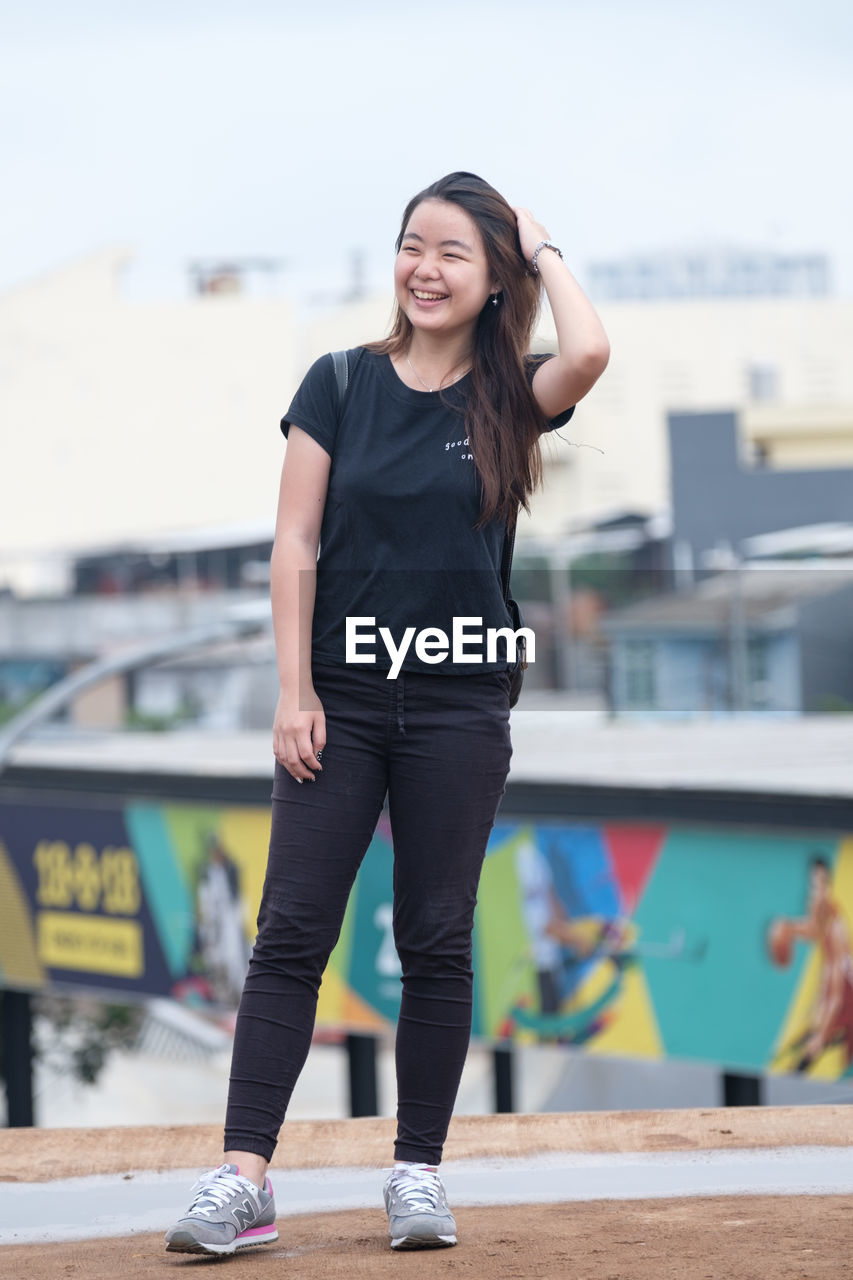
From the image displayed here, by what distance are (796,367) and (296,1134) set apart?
1668 inches

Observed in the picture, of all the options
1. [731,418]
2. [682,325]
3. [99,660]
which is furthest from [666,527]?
[99,660]

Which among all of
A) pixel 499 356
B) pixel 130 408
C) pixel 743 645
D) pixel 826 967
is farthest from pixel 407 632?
pixel 130 408

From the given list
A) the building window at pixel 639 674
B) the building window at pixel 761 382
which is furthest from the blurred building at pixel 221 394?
the building window at pixel 639 674

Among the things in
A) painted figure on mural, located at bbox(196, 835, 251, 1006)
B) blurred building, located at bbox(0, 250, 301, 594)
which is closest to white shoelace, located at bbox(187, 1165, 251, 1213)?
painted figure on mural, located at bbox(196, 835, 251, 1006)

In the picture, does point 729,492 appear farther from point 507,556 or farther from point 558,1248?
point 558,1248

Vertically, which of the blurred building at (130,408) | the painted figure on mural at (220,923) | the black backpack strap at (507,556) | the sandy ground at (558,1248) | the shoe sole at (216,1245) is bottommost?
the painted figure on mural at (220,923)

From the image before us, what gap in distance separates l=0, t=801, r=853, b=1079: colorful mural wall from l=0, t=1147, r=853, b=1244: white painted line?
7.32 meters

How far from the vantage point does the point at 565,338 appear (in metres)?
2.80

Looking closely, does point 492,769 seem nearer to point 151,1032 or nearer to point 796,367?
point 151,1032

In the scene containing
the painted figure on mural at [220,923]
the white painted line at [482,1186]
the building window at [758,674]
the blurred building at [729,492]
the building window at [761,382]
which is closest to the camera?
the white painted line at [482,1186]

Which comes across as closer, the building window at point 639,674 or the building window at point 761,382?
the building window at point 639,674

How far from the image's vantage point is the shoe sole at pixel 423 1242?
2.77 metres

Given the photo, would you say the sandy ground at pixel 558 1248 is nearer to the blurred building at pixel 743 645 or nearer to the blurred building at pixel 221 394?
the blurred building at pixel 743 645

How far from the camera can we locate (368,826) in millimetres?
2883
